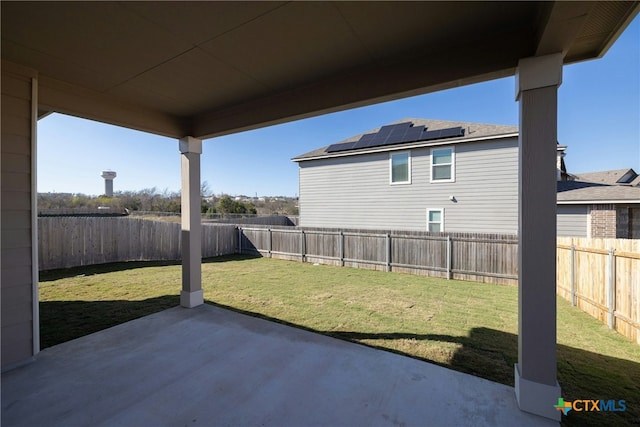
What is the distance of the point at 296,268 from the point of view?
26.6 feet

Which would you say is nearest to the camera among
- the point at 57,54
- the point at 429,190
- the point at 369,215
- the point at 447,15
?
the point at 447,15

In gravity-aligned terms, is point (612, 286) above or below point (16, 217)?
below

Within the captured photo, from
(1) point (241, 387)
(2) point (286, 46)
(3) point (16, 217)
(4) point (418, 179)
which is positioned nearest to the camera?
(2) point (286, 46)

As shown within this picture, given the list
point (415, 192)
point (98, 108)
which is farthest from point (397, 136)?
point (98, 108)

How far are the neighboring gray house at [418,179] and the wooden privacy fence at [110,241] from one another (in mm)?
4087

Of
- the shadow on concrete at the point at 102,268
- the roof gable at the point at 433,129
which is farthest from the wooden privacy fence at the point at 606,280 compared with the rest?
the shadow on concrete at the point at 102,268

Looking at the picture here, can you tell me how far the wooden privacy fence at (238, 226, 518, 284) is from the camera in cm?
648

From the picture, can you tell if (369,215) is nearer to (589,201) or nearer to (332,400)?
(589,201)

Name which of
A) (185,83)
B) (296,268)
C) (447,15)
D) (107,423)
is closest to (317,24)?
(447,15)

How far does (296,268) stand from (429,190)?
16.5 ft

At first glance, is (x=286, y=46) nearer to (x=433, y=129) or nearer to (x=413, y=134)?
(x=413, y=134)

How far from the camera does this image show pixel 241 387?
2.41m

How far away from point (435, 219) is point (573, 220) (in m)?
3.89

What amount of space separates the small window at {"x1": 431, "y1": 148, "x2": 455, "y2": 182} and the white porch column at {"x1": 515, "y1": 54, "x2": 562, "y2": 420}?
23.9 ft
